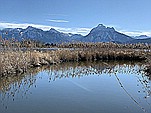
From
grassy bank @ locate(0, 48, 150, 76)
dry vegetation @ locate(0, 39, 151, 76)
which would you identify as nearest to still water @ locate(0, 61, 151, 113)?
grassy bank @ locate(0, 48, 150, 76)

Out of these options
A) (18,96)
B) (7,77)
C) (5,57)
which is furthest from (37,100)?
(5,57)

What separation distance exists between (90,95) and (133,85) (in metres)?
2.46

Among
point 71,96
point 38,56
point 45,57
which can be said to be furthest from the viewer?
point 45,57

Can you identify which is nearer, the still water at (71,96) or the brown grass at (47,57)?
the still water at (71,96)

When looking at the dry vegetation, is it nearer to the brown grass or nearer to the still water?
the brown grass

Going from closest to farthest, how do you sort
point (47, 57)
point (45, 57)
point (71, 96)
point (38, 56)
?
point (71, 96)
point (38, 56)
point (45, 57)
point (47, 57)

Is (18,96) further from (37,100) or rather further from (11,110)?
(11,110)

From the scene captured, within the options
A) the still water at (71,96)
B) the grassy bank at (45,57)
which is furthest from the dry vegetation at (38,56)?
the still water at (71,96)

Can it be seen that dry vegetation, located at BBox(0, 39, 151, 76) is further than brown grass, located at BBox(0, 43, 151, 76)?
Yes

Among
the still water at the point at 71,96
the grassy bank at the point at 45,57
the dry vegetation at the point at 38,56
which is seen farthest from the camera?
the dry vegetation at the point at 38,56

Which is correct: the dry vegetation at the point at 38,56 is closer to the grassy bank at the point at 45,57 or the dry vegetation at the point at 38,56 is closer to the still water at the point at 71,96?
the grassy bank at the point at 45,57

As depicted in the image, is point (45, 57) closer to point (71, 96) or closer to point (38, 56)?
point (38, 56)

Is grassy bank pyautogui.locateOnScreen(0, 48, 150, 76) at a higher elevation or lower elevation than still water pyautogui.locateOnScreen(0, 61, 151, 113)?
higher

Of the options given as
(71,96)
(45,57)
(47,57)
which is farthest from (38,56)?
(71,96)
